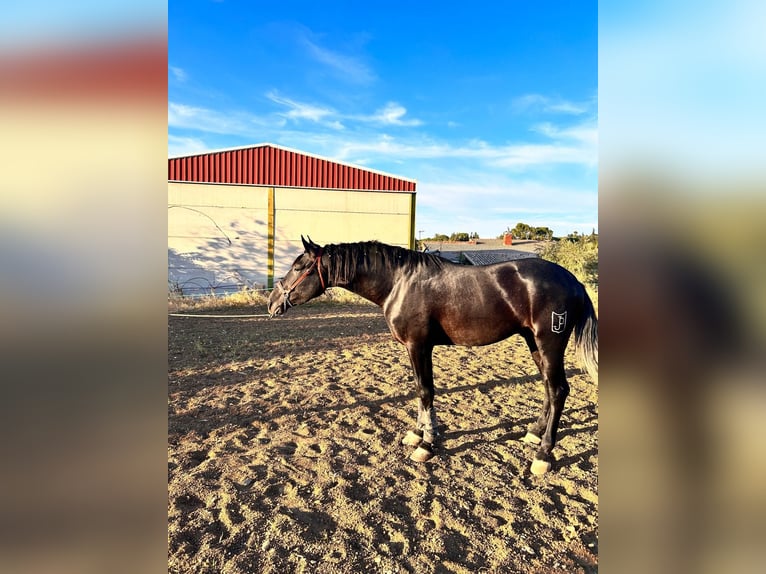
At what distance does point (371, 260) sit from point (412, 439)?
67.2 inches

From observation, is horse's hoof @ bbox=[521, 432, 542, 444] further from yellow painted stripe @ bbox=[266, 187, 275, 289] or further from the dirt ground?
yellow painted stripe @ bbox=[266, 187, 275, 289]

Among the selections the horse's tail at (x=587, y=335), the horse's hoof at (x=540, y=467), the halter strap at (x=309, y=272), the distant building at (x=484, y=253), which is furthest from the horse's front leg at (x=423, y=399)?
the distant building at (x=484, y=253)

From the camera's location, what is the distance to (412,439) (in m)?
3.70

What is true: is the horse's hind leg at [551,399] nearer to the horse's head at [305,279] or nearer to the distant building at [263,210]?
the horse's head at [305,279]

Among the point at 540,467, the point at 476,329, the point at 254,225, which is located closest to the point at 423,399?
the point at 476,329

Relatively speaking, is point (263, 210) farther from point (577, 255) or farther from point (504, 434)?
point (504, 434)

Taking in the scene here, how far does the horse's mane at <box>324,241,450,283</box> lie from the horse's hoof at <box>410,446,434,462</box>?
1594 millimetres

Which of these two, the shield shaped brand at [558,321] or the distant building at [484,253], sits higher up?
the distant building at [484,253]

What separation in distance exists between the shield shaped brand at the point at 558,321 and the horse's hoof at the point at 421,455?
1.51 metres

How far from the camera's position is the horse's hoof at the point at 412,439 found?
12.1ft

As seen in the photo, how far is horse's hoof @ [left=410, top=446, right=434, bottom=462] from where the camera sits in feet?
11.3
